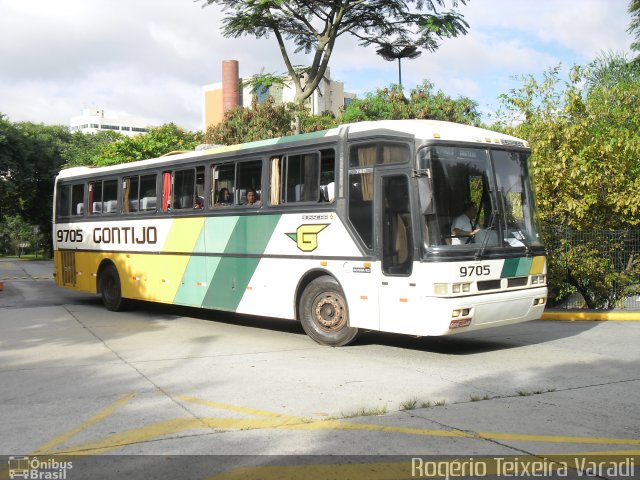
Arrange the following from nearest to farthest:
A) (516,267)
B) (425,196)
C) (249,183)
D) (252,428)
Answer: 1. (252,428)
2. (425,196)
3. (516,267)
4. (249,183)

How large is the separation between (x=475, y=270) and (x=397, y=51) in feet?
70.4

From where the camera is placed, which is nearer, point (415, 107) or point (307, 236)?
point (307, 236)

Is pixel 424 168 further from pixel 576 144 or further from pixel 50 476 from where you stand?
pixel 576 144

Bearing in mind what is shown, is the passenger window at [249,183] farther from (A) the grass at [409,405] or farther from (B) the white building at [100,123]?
(B) the white building at [100,123]

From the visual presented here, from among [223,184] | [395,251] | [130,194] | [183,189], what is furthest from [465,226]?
[130,194]

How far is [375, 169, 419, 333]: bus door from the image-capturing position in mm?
8961

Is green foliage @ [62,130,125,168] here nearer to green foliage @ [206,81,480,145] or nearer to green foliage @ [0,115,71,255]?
green foliage @ [0,115,71,255]

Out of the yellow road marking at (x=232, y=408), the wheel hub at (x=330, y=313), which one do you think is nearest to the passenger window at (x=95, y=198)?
the wheel hub at (x=330, y=313)

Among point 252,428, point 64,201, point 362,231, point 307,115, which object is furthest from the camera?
point 307,115

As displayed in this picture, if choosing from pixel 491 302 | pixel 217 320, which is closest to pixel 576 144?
pixel 491 302

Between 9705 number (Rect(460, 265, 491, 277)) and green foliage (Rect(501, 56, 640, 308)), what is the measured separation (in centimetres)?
548

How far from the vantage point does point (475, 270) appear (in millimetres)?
8906

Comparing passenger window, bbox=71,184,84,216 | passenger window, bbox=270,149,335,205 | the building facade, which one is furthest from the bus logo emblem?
the building facade

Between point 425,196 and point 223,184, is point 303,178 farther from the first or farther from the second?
point 425,196
